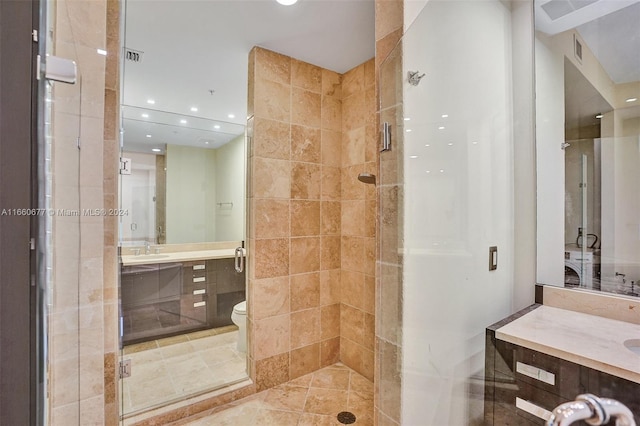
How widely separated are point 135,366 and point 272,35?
2846mm

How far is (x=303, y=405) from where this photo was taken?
199cm

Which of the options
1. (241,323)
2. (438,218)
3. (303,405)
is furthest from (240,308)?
(438,218)

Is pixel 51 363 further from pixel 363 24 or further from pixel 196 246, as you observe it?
pixel 196 246

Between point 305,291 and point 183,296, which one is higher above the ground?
point 305,291

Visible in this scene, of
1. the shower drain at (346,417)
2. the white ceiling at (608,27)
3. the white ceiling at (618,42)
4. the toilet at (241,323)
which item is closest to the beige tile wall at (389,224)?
the shower drain at (346,417)

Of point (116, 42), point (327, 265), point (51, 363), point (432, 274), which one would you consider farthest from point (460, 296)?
point (116, 42)

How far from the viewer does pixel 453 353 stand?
1.34 meters

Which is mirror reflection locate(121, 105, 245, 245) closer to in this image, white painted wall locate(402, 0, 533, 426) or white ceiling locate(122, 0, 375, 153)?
white ceiling locate(122, 0, 375, 153)

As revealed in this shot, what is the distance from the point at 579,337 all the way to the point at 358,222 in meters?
1.56

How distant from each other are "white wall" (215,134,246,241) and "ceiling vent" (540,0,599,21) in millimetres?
2758

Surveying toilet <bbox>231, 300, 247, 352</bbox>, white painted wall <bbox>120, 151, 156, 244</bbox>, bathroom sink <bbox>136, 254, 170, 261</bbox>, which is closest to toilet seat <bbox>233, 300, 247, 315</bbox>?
toilet <bbox>231, 300, 247, 352</bbox>

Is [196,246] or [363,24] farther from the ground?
[363,24]

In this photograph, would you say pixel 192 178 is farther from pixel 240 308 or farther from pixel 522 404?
pixel 522 404

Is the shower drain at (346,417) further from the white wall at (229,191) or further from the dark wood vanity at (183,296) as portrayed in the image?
the white wall at (229,191)
